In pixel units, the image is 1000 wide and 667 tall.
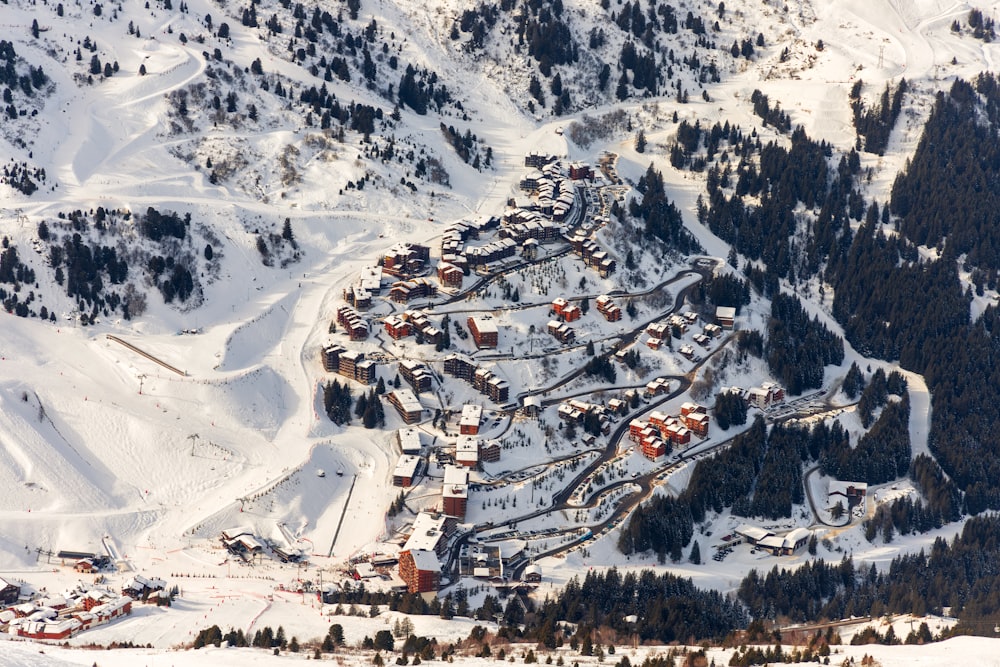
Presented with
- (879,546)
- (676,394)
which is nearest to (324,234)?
(676,394)

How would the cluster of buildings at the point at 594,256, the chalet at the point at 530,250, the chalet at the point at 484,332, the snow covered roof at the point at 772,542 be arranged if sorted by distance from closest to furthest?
the snow covered roof at the point at 772,542, the chalet at the point at 484,332, the cluster of buildings at the point at 594,256, the chalet at the point at 530,250

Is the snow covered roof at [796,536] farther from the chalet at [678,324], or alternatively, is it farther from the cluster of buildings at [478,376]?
the chalet at [678,324]

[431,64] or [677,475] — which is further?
[431,64]

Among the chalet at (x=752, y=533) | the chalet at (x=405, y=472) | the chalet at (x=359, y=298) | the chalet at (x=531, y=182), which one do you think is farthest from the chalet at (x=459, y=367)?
the chalet at (x=531, y=182)

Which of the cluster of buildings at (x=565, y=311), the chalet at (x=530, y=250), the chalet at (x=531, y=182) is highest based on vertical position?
the chalet at (x=531, y=182)

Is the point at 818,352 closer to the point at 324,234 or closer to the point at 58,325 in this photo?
the point at 324,234

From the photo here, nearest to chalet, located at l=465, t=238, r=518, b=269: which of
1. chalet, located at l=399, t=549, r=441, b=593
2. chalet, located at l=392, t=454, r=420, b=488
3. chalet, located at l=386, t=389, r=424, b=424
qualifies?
chalet, located at l=386, t=389, r=424, b=424

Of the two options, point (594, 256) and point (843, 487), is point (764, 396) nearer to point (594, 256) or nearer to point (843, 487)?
point (843, 487)

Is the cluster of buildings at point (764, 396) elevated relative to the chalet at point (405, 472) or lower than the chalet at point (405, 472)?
elevated
